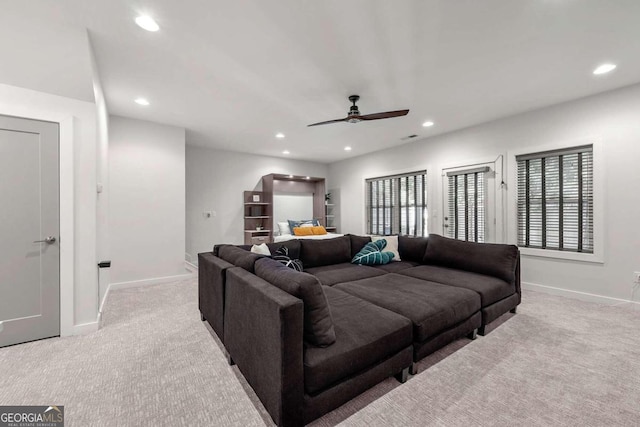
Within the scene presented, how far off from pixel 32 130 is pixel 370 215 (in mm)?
5838

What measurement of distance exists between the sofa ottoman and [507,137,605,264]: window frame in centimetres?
222

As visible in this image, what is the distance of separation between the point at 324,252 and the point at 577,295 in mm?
3432

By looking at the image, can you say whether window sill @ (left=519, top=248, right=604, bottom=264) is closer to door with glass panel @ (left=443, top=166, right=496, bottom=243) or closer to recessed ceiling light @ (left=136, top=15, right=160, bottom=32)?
door with glass panel @ (left=443, top=166, right=496, bottom=243)

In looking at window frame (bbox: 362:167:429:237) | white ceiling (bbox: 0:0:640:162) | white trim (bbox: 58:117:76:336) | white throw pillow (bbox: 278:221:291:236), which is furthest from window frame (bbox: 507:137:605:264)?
white trim (bbox: 58:117:76:336)

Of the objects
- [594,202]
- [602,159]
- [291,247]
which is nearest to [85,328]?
[291,247]

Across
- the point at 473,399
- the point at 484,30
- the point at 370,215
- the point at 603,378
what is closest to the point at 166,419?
the point at 473,399

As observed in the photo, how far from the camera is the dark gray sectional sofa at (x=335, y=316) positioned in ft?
4.33

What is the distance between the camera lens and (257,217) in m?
6.41

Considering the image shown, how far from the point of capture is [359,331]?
163 centimetres

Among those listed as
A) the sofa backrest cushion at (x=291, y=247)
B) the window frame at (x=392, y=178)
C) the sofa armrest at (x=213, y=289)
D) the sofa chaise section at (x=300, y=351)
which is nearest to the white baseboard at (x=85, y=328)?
the sofa armrest at (x=213, y=289)

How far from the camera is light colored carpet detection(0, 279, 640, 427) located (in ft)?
4.87

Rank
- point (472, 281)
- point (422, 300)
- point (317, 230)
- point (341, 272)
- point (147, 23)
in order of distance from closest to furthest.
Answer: point (147, 23) → point (422, 300) → point (472, 281) → point (341, 272) → point (317, 230)

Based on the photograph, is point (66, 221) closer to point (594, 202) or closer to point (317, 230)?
point (317, 230)

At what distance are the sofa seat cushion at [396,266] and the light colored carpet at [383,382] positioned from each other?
115 centimetres
